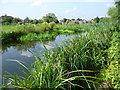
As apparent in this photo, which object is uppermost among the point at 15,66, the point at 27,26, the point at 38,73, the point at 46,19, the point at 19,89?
the point at 46,19

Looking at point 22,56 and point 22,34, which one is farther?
point 22,34

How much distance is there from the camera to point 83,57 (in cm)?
201

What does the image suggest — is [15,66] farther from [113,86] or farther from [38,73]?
[113,86]

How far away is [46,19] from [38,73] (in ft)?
66.4

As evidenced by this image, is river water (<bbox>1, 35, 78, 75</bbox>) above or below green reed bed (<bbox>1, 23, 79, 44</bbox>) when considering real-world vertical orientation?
below

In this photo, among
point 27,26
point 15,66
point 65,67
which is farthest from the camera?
point 27,26

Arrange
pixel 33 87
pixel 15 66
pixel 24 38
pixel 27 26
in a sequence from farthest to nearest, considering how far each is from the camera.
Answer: pixel 27 26 → pixel 24 38 → pixel 15 66 → pixel 33 87

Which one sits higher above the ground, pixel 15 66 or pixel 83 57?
pixel 83 57

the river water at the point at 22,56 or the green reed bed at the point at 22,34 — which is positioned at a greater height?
the green reed bed at the point at 22,34

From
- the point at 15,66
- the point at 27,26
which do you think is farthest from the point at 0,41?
the point at 15,66

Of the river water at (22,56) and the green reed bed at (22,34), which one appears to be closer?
the river water at (22,56)

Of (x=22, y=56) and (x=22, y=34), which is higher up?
(x=22, y=34)

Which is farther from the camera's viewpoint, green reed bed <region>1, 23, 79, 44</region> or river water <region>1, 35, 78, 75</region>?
green reed bed <region>1, 23, 79, 44</region>

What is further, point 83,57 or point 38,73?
point 83,57
